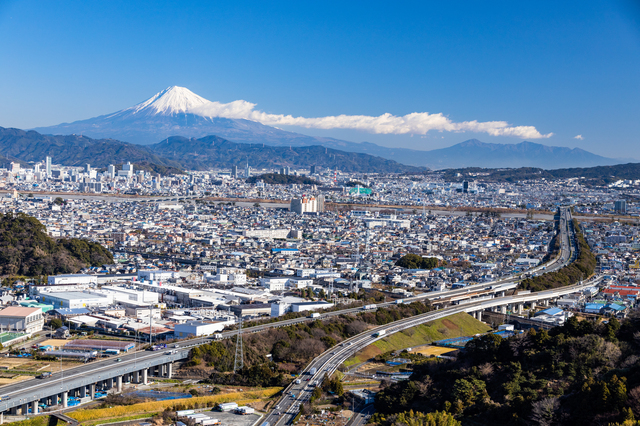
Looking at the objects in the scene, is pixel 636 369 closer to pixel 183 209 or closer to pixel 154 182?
pixel 183 209

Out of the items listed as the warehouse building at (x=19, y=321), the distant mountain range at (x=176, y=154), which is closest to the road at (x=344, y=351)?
the warehouse building at (x=19, y=321)

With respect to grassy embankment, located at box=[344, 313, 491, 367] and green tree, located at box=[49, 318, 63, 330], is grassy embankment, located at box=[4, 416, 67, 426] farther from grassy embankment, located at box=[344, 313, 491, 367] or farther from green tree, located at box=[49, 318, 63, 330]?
green tree, located at box=[49, 318, 63, 330]

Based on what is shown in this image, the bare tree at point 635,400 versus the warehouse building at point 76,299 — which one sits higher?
the bare tree at point 635,400

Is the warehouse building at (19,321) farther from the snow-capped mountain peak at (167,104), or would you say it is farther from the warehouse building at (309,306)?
the snow-capped mountain peak at (167,104)

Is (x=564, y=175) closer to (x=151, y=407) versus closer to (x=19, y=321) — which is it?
(x=19, y=321)

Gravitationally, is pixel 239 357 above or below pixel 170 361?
below

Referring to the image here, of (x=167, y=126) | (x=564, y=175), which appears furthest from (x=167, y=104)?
(x=564, y=175)

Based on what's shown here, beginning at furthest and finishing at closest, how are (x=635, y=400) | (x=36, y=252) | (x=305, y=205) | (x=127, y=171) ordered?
(x=127, y=171) → (x=305, y=205) → (x=36, y=252) → (x=635, y=400)
